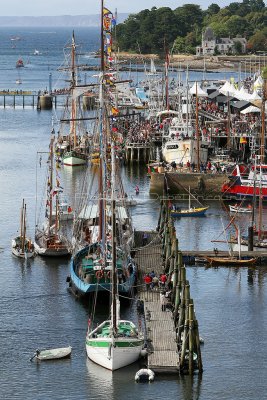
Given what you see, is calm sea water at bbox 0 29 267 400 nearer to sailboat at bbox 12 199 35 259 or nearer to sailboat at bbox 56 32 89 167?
sailboat at bbox 12 199 35 259

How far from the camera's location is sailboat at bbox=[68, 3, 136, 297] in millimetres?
65062

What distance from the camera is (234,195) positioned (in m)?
97.4

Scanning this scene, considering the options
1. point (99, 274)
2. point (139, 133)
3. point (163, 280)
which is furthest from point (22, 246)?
point (139, 133)

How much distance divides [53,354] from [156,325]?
5.36 meters

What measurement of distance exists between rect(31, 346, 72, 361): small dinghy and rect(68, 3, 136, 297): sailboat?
6.85 m

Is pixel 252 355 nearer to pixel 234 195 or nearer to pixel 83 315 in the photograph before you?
pixel 83 315

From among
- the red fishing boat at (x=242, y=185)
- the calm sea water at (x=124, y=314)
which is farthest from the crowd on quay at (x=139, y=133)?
the calm sea water at (x=124, y=314)

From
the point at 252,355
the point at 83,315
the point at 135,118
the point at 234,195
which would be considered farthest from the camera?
the point at 135,118

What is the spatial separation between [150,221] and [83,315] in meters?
25.8

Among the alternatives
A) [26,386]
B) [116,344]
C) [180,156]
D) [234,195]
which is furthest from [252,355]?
[180,156]

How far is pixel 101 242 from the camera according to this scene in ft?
222

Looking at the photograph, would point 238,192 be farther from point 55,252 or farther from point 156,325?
point 156,325

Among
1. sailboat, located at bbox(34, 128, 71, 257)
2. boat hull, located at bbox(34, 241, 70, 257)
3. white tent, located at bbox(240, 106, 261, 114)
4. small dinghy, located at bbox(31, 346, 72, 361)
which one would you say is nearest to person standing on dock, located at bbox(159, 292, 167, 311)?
small dinghy, located at bbox(31, 346, 72, 361)

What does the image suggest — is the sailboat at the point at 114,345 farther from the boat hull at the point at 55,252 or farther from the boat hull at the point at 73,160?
the boat hull at the point at 73,160
